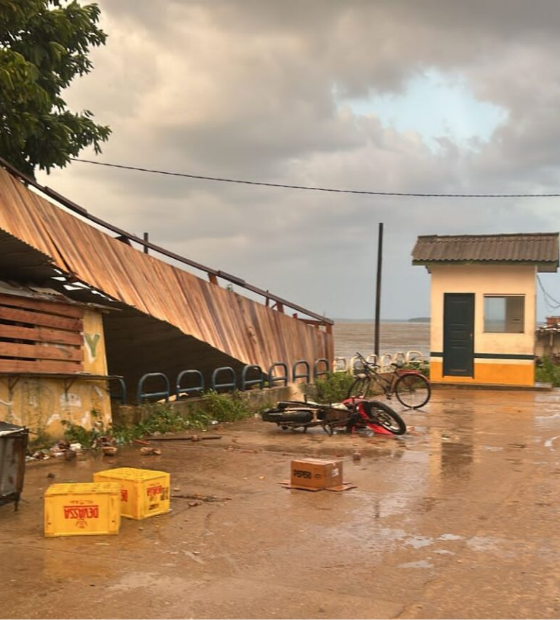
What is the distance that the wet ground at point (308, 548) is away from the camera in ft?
13.7

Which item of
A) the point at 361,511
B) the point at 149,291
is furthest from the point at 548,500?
the point at 149,291

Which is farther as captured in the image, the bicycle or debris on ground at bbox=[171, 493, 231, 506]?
the bicycle

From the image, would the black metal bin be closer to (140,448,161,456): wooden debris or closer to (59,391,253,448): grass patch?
(140,448,161,456): wooden debris

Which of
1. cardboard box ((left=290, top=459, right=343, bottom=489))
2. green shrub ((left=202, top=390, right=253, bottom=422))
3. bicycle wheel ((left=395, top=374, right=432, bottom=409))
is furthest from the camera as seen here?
bicycle wheel ((left=395, top=374, right=432, bottom=409))

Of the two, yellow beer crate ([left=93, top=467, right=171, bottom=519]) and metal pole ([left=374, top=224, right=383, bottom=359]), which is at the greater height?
metal pole ([left=374, top=224, right=383, bottom=359])

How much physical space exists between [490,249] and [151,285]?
11826mm

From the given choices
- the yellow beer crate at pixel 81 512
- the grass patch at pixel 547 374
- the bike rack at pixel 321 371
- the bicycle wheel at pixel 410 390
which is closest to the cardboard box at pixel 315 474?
the yellow beer crate at pixel 81 512

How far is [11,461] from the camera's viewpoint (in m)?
6.10

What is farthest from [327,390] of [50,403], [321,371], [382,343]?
[382,343]

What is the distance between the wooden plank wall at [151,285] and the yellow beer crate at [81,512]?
443cm

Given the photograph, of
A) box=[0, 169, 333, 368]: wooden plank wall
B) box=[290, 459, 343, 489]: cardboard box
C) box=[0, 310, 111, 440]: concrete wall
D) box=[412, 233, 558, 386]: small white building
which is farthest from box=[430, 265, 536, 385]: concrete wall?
box=[290, 459, 343, 489]: cardboard box

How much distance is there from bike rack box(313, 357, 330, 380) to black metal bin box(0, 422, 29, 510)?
1149 centimetres

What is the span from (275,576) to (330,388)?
12.1 metres

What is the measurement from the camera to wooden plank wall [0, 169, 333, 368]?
31.7 ft
